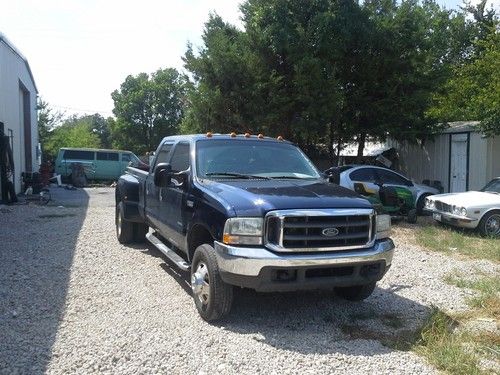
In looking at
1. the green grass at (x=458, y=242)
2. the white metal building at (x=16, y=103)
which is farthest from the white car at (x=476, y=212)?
the white metal building at (x=16, y=103)

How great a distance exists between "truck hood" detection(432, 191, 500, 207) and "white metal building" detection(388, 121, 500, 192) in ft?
15.2

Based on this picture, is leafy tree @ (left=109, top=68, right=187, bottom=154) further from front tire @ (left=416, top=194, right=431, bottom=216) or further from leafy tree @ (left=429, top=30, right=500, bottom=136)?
front tire @ (left=416, top=194, right=431, bottom=216)

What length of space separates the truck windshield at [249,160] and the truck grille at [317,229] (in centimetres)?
131

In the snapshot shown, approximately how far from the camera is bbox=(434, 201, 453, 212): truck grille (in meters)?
11.4

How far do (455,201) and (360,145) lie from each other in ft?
29.6

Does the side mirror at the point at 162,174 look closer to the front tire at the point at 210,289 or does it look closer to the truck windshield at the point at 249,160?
the truck windshield at the point at 249,160

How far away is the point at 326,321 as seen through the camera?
5383 mm

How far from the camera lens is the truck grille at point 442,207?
37.3 ft

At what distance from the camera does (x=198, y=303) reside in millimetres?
5301

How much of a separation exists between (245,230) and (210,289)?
73 centimetres

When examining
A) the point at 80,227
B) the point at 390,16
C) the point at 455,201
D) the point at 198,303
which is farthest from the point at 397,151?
the point at 198,303

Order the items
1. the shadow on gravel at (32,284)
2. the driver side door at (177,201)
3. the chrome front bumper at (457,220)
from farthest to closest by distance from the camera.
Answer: the chrome front bumper at (457,220) → the driver side door at (177,201) → the shadow on gravel at (32,284)

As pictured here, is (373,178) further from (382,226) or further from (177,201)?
(177,201)

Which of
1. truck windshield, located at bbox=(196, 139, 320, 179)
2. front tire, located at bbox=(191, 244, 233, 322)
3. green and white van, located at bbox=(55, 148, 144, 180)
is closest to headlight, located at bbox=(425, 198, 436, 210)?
Result: truck windshield, located at bbox=(196, 139, 320, 179)
